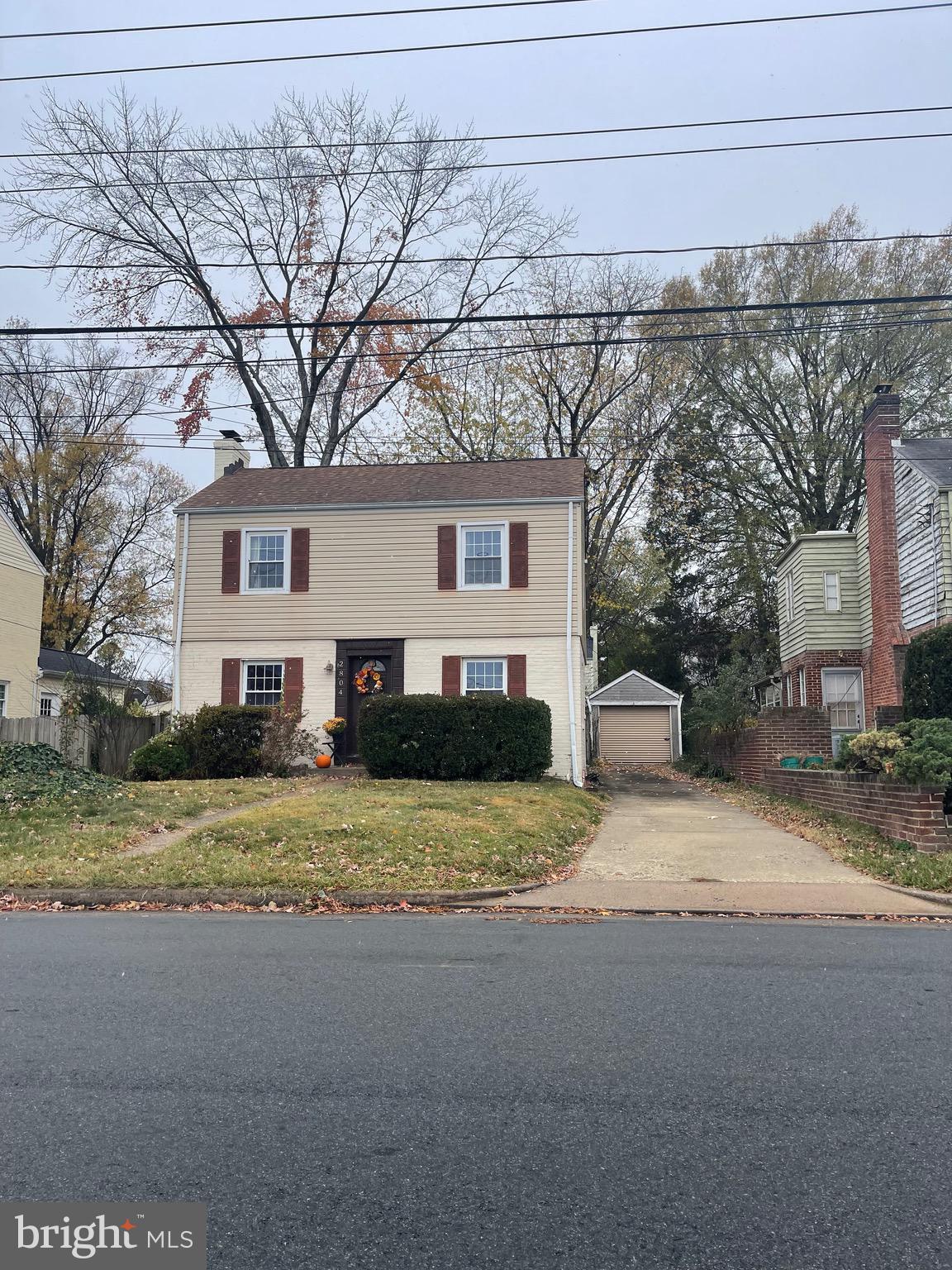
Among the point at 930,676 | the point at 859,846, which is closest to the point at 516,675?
the point at 930,676

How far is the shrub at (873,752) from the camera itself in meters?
12.4

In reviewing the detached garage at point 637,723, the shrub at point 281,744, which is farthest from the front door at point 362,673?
the detached garage at point 637,723

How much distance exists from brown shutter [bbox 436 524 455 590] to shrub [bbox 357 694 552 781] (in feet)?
12.5

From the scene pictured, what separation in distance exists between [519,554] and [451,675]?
2915 mm

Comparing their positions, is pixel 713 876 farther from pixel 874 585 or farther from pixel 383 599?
pixel 874 585

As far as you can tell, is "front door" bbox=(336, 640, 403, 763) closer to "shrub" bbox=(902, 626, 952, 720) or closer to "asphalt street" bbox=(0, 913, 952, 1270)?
"shrub" bbox=(902, 626, 952, 720)

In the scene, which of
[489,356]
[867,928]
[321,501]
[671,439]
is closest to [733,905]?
[867,928]

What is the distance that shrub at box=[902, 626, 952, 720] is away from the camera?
15.9 metres

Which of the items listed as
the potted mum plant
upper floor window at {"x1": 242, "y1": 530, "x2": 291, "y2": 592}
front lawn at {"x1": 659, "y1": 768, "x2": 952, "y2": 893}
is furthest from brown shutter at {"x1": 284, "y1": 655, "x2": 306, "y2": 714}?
front lawn at {"x1": 659, "y1": 768, "x2": 952, "y2": 893}

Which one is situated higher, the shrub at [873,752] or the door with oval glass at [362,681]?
the door with oval glass at [362,681]

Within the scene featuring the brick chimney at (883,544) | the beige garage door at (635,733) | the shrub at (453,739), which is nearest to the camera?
the shrub at (453,739)

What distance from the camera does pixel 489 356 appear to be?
32.8m

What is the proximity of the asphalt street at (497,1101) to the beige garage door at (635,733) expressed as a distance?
104 feet

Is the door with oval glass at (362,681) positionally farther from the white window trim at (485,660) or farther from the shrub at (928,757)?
the shrub at (928,757)
